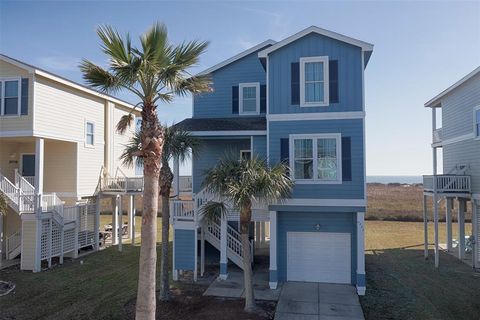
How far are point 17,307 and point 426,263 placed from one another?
16.3 metres

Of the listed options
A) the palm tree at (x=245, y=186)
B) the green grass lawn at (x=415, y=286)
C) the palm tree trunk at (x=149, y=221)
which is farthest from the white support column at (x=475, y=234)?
the palm tree trunk at (x=149, y=221)

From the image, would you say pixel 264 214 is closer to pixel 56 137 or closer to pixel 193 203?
pixel 193 203

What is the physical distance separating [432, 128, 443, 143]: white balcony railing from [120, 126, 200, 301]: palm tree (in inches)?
589

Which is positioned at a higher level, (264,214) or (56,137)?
(56,137)

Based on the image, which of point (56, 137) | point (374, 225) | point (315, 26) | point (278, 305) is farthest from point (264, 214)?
point (374, 225)

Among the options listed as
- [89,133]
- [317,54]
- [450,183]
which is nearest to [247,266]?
[317,54]

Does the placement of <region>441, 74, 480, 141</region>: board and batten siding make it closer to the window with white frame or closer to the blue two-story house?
the blue two-story house

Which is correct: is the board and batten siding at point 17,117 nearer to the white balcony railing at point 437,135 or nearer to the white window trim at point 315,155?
the white window trim at point 315,155

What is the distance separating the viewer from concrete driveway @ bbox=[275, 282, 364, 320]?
1029 cm

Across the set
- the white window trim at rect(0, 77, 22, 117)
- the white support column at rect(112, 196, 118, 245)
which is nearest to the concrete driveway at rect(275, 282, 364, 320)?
the white support column at rect(112, 196, 118, 245)

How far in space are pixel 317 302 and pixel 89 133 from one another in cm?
1489

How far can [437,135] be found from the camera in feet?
67.4

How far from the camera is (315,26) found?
12.7 metres

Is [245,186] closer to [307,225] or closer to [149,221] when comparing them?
[149,221]
